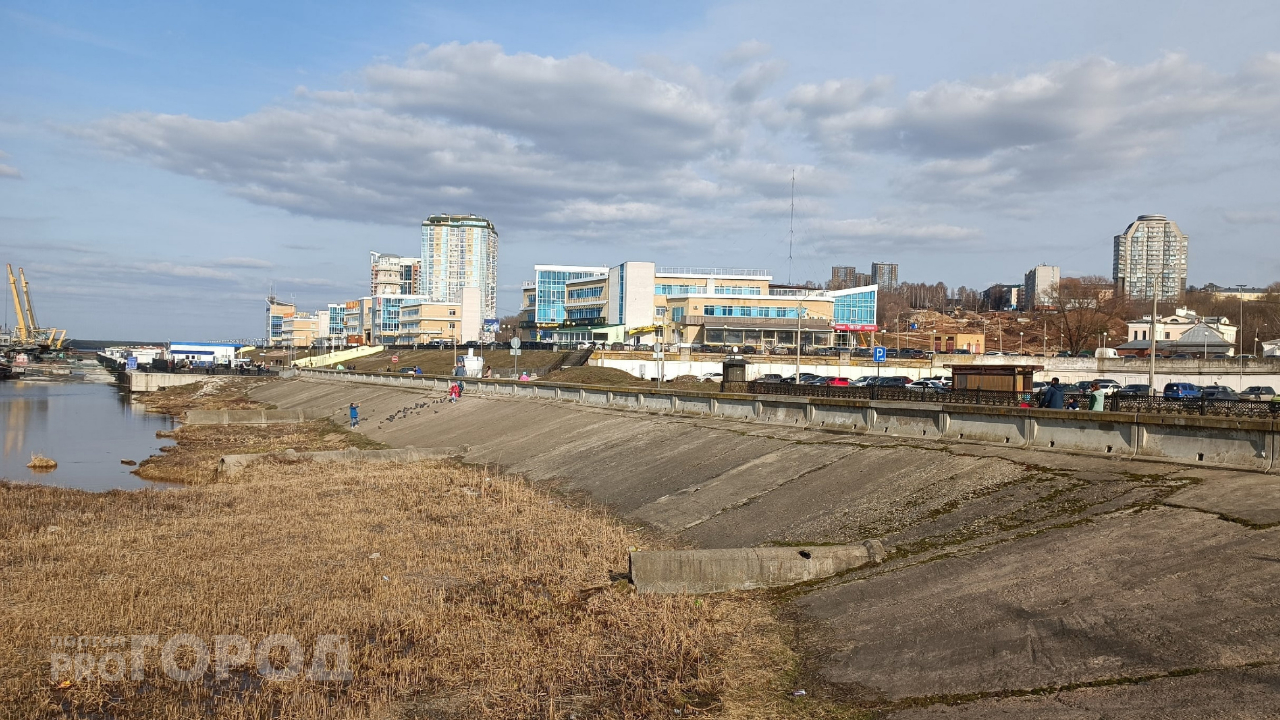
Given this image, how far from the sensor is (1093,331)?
13175cm

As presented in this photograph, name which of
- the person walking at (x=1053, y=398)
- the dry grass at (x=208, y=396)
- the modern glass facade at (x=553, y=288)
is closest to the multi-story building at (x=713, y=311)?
the modern glass facade at (x=553, y=288)

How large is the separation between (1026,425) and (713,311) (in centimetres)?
9595

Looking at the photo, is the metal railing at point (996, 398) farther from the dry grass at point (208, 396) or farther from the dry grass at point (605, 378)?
the dry grass at point (208, 396)

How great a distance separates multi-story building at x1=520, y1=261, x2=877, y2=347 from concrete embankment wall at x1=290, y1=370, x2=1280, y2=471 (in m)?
73.6

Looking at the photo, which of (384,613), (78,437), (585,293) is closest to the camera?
(384,613)

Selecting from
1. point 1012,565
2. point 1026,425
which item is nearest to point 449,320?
point 1026,425

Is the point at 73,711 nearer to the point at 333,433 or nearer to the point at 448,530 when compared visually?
the point at 448,530

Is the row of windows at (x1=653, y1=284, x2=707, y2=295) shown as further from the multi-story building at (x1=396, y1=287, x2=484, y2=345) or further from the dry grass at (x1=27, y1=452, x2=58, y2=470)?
the dry grass at (x1=27, y1=452, x2=58, y2=470)

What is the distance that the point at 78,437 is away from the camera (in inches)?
2226

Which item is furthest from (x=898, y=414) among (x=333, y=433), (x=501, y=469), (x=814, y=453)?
(x=333, y=433)

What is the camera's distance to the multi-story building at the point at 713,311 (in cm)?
11344

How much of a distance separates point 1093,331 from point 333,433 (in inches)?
4638

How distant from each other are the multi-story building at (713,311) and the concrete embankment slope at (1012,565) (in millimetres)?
86129

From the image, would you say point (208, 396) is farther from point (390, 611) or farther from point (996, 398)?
A: point (390, 611)
